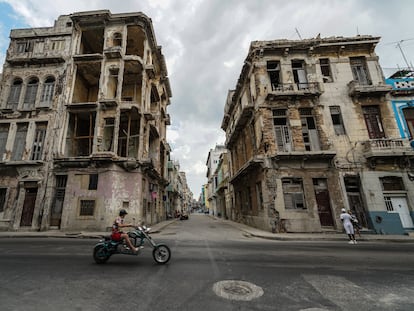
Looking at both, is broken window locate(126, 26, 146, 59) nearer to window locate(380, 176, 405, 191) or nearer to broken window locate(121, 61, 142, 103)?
broken window locate(121, 61, 142, 103)

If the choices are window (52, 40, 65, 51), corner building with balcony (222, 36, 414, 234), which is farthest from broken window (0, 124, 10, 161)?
corner building with balcony (222, 36, 414, 234)

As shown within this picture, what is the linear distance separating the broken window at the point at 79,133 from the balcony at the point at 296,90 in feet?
A: 53.9

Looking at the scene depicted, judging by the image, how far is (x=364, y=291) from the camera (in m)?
3.94

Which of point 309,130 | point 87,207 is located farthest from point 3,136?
point 309,130

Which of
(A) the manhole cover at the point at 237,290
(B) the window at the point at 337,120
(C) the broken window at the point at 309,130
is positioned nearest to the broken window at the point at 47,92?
(A) the manhole cover at the point at 237,290

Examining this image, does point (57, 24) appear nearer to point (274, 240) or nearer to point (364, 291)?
point (274, 240)

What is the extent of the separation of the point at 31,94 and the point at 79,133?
5.38m

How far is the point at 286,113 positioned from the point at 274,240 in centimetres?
989

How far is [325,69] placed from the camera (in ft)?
53.6

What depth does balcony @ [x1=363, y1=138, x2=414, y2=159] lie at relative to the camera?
13192mm

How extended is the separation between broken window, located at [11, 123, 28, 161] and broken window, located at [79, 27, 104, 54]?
364 inches

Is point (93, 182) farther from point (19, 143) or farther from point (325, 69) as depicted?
point (325, 69)

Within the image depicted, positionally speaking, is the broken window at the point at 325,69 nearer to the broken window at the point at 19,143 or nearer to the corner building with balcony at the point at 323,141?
the corner building with balcony at the point at 323,141

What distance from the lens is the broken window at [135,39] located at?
62.1ft
